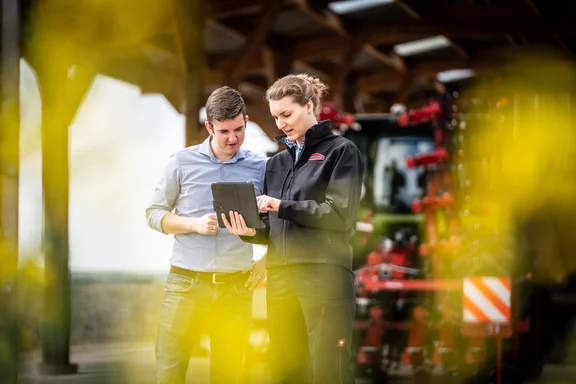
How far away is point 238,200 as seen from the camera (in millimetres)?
3633

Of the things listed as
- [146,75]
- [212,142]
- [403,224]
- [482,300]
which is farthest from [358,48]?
[212,142]

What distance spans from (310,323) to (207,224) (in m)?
0.51

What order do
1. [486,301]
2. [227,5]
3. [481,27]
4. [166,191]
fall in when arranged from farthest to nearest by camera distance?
[481,27] → [227,5] → [486,301] → [166,191]

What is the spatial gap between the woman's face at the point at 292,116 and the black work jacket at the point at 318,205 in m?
0.03

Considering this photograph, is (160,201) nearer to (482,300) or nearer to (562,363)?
(482,300)

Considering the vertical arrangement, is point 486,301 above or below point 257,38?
below

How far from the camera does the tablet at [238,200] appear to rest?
11.8 ft

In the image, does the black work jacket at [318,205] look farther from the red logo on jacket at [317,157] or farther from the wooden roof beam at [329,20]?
the wooden roof beam at [329,20]

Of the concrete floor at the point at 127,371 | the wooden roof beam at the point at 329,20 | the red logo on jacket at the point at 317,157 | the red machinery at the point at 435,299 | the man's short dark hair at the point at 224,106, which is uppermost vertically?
the wooden roof beam at the point at 329,20

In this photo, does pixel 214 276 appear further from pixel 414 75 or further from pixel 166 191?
pixel 414 75

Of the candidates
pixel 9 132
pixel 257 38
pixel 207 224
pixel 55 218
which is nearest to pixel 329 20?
pixel 257 38

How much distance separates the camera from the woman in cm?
357

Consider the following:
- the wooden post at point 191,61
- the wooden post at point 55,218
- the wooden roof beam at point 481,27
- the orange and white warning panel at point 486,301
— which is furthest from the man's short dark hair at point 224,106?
the wooden roof beam at point 481,27

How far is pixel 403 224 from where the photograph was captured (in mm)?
10711
